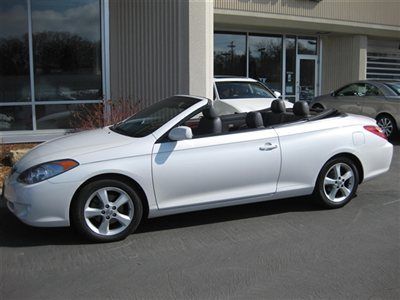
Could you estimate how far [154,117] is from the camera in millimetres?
5699

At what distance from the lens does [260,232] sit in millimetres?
5234

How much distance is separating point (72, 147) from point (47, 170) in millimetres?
410

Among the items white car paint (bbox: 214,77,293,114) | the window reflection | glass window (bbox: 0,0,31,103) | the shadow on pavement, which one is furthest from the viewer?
the window reflection

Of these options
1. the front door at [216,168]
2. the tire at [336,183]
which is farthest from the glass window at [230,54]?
the front door at [216,168]

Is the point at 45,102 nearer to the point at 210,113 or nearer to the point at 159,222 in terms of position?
the point at 159,222

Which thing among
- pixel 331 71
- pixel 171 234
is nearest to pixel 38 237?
pixel 171 234

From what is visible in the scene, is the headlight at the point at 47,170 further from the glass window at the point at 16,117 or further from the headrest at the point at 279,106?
the glass window at the point at 16,117

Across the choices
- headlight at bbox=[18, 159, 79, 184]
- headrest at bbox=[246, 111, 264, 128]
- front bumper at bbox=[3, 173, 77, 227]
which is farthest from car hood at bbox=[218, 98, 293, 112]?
front bumper at bbox=[3, 173, 77, 227]

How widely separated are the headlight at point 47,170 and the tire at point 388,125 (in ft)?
30.4

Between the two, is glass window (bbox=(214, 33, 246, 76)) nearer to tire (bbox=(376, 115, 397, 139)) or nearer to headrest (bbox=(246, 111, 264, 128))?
tire (bbox=(376, 115, 397, 139))

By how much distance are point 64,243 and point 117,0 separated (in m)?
8.08

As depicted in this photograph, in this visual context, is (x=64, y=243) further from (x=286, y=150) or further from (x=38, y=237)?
(x=286, y=150)

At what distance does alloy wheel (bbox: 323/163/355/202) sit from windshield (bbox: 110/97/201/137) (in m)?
1.81

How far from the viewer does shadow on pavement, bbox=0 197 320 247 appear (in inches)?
198
